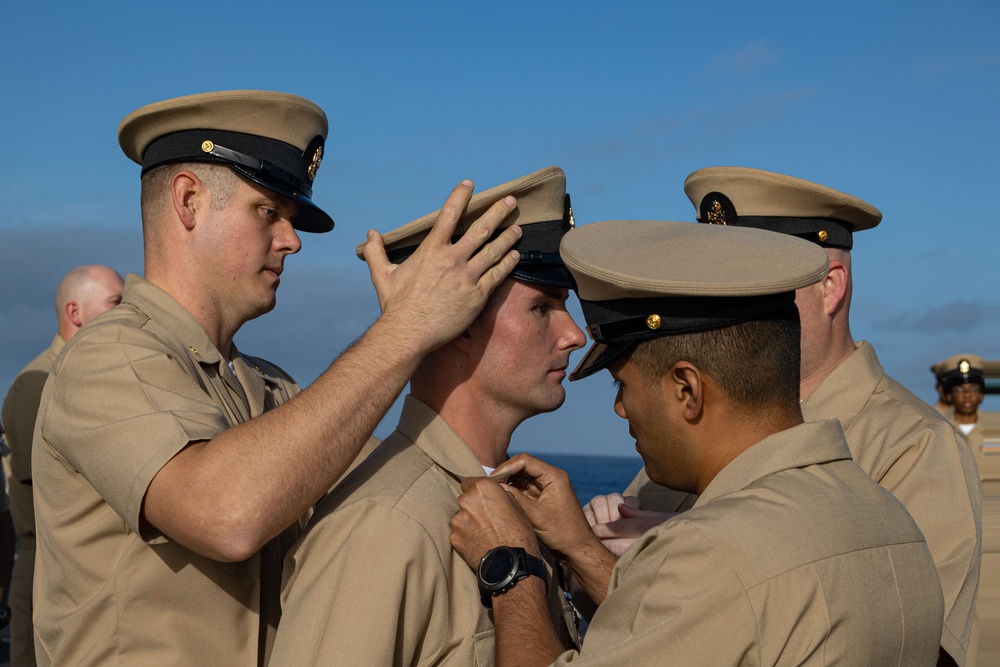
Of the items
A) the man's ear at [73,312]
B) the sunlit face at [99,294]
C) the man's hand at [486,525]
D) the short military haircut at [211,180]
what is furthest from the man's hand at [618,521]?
the man's ear at [73,312]

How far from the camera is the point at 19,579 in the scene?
806cm

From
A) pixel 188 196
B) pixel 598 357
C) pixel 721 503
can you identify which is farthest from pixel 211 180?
pixel 721 503

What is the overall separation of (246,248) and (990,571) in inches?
182

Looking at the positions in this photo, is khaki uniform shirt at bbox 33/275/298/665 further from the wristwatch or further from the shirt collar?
the wristwatch

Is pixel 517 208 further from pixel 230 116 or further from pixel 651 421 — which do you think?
pixel 230 116

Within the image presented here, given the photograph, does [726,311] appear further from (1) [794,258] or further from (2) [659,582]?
(2) [659,582]

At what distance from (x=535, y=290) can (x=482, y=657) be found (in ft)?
4.05

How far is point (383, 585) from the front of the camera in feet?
9.25

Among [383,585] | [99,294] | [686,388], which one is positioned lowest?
[99,294]

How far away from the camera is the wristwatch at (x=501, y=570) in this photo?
2887 mm

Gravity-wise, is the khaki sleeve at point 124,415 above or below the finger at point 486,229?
below

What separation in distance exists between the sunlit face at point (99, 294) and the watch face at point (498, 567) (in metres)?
6.31

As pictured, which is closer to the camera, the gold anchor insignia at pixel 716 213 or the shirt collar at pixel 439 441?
Answer: the shirt collar at pixel 439 441

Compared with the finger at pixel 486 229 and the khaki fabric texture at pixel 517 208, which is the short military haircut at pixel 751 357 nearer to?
the finger at pixel 486 229
